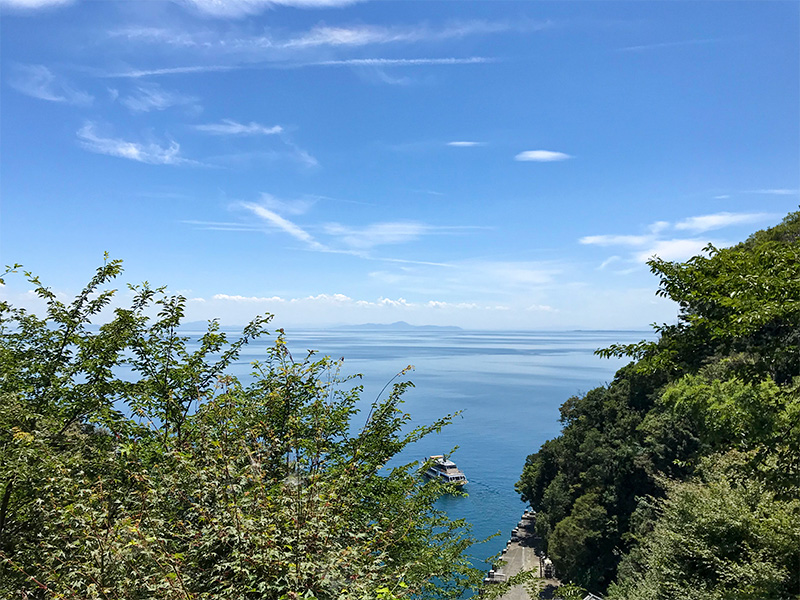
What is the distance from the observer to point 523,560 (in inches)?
1352

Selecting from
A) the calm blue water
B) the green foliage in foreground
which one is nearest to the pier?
the calm blue water

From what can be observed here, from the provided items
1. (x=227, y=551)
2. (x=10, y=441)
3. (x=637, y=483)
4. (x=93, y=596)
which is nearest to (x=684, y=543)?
(x=227, y=551)

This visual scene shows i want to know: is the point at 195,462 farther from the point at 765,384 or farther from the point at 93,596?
the point at 765,384

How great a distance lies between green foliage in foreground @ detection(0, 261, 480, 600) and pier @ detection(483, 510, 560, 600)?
27432 millimetres

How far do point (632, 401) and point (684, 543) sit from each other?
2396cm

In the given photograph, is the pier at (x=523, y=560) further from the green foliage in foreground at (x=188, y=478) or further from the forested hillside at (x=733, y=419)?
the green foliage in foreground at (x=188, y=478)

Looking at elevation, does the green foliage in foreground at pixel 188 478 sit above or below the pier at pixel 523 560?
above

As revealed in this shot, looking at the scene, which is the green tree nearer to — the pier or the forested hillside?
the forested hillside

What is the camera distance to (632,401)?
33250 millimetres

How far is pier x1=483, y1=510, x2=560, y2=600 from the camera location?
29422mm

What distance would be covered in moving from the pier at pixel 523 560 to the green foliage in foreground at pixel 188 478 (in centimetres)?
2743

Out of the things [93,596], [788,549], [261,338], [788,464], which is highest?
[261,338]

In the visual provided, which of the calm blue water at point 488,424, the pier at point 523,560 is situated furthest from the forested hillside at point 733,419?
the pier at point 523,560

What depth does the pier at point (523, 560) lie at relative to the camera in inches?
1158
